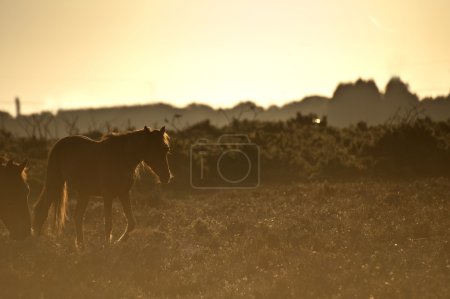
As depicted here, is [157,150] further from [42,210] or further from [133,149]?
[42,210]

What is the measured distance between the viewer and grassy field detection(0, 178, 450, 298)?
9781 mm

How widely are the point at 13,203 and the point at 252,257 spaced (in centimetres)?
427

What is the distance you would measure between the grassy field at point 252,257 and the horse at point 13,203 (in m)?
0.32

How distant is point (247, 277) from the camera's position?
420 inches

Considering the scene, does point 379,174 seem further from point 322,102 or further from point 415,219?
point 322,102

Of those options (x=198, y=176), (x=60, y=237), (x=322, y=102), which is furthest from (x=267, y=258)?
(x=322, y=102)

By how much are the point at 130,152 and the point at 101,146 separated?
62cm

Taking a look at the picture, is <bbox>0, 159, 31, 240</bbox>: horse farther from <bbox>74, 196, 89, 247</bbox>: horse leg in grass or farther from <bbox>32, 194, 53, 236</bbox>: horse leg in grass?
<bbox>32, 194, 53, 236</bbox>: horse leg in grass

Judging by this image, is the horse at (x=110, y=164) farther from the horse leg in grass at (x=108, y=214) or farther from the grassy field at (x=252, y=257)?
the grassy field at (x=252, y=257)

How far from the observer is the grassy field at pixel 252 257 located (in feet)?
32.1

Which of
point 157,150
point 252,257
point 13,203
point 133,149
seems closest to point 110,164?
point 133,149

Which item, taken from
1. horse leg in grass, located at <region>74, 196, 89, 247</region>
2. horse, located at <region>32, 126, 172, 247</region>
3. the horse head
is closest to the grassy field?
horse leg in grass, located at <region>74, 196, 89, 247</region>

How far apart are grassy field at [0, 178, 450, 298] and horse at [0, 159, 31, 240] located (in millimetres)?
315

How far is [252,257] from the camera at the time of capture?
11.6 m
